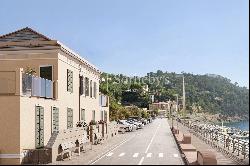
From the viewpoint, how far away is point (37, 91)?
27.8m

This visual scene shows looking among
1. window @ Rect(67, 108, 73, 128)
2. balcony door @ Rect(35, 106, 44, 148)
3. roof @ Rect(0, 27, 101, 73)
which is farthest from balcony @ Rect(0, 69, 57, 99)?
window @ Rect(67, 108, 73, 128)

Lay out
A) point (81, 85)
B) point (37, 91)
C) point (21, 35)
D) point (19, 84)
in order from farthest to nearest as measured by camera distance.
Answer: point (81, 85) → point (21, 35) → point (37, 91) → point (19, 84)

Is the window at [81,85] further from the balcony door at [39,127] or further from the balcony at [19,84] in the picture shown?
the balcony door at [39,127]

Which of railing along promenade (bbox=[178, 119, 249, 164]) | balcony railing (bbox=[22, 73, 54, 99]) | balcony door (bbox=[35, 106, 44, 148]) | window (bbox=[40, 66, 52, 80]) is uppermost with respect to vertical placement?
window (bbox=[40, 66, 52, 80])

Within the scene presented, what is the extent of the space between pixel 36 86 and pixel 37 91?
333mm

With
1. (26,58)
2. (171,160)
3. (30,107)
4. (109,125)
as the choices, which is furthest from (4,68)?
(109,125)

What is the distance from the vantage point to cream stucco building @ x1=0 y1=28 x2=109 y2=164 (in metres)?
24.7

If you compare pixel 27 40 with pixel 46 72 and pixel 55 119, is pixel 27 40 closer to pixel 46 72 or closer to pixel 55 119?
pixel 46 72

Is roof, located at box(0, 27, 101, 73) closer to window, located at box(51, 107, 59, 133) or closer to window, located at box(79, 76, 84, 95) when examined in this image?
window, located at box(51, 107, 59, 133)

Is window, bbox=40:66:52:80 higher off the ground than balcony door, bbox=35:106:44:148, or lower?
higher

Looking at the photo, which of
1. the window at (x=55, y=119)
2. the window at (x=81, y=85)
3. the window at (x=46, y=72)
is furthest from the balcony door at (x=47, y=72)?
the window at (x=81, y=85)

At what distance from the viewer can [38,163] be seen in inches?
1005

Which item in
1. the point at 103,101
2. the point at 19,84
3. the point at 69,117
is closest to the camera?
the point at 19,84

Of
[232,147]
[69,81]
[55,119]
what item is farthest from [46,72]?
[232,147]
